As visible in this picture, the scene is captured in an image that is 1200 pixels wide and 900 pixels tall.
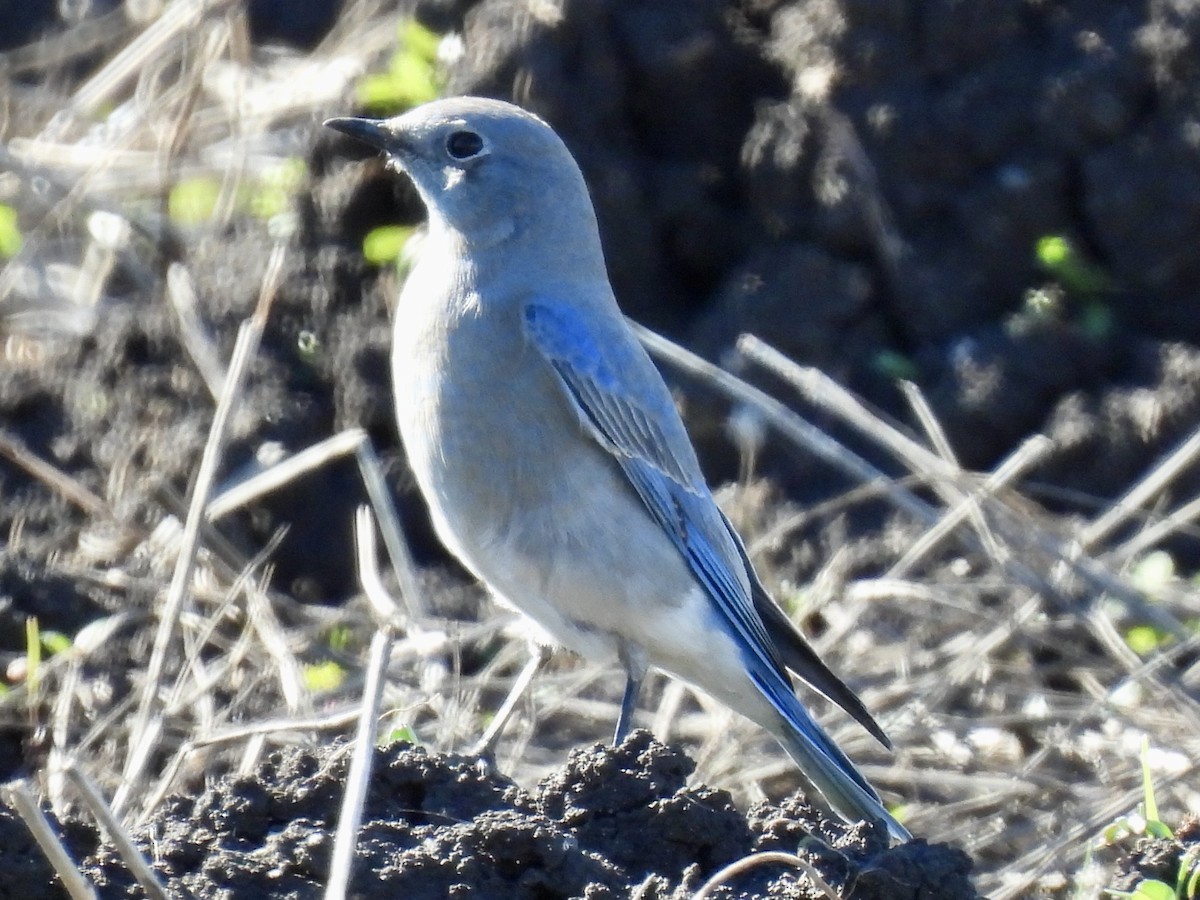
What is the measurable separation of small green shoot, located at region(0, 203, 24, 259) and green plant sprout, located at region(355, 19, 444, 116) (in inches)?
75.3

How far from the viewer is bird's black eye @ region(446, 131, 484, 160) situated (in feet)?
17.0

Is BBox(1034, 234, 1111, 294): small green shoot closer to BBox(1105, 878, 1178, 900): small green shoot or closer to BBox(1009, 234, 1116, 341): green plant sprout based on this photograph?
BBox(1009, 234, 1116, 341): green plant sprout

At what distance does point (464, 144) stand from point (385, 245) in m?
1.47

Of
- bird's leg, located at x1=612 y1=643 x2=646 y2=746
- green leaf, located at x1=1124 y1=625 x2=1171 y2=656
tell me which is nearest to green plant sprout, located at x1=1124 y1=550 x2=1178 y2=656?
green leaf, located at x1=1124 y1=625 x2=1171 y2=656

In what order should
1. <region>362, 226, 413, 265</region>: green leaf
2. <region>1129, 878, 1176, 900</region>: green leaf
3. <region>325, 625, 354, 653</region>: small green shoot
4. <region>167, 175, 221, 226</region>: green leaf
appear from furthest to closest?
<region>167, 175, 221, 226</region>: green leaf, <region>362, 226, 413, 265</region>: green leaf, <region>325, 625, 354, 653</region>: small green shoot, <region>1129, 878, 1176, 900</region>: green leaf

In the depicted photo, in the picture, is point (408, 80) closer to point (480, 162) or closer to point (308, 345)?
point (308, 345)

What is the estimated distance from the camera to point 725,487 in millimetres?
6531

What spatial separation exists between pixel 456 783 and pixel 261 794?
352 millimetres

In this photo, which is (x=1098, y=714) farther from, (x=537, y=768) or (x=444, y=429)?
(x=444, y=429)

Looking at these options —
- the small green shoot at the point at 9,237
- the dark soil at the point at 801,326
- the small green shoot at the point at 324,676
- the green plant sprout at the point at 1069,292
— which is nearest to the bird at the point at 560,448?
the dark soil at the point at 801,326

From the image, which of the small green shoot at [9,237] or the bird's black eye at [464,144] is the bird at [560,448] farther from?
the small green shoot at [9,237]

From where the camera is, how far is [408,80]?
6.72 m

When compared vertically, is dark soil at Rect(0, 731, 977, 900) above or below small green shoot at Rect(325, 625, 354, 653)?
above

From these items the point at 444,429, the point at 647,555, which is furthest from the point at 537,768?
the point at 444,429
